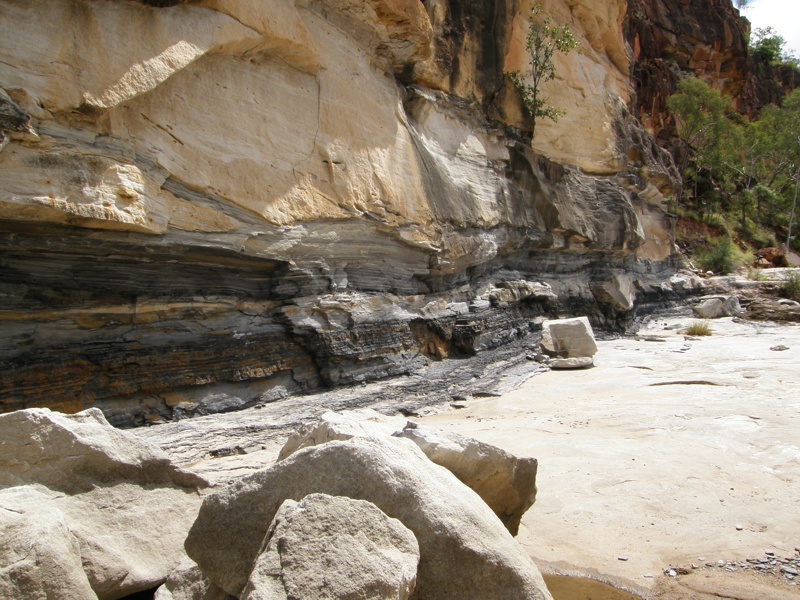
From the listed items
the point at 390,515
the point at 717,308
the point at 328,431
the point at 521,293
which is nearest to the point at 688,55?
the point at 717,308

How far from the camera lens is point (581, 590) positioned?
9.16 feet

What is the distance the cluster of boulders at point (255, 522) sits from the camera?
2016 millimetres

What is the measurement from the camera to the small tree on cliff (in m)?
12.7

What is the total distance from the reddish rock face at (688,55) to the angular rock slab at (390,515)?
21.1m

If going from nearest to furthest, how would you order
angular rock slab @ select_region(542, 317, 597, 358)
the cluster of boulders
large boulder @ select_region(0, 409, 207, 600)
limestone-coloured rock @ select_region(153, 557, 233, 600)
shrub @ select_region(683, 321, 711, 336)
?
the cluster of boulders, limestone-coloured rock @ select_region(153, 557, 233, 600), large boulder @ select_region(0, 409, 207, 600), angular rock slab @ select_region(542, 317, 597, 358), shrub @ select_region(683, 321, 711, 336)

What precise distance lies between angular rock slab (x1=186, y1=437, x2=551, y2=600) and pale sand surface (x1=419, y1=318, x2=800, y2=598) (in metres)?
0.85

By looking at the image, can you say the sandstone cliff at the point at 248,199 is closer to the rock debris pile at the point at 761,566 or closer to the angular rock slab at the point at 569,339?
the angular rock slab at the point at 569,339

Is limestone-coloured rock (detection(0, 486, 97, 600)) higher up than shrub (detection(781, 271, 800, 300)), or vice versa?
limestone-coloured rock (detection(0, 486, 97, 600))

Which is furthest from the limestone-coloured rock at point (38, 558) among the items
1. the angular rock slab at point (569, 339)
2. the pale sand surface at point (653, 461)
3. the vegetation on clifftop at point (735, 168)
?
the vegetation on clifftop at point (735, 168)

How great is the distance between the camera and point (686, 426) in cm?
494

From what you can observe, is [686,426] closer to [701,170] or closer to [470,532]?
[470,532]

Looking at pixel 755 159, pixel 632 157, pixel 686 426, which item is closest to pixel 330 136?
pixel 686 426

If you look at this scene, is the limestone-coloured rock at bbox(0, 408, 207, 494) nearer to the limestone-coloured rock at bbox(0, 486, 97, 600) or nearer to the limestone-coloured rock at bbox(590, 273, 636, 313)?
the limestone-coloured rock at bbox(0, 486, 97, 600)

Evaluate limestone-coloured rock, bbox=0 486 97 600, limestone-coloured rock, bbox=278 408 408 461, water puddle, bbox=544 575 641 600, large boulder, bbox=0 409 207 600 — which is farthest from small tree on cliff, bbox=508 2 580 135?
limestone-coloured rock, bbox=0 486 97 600
